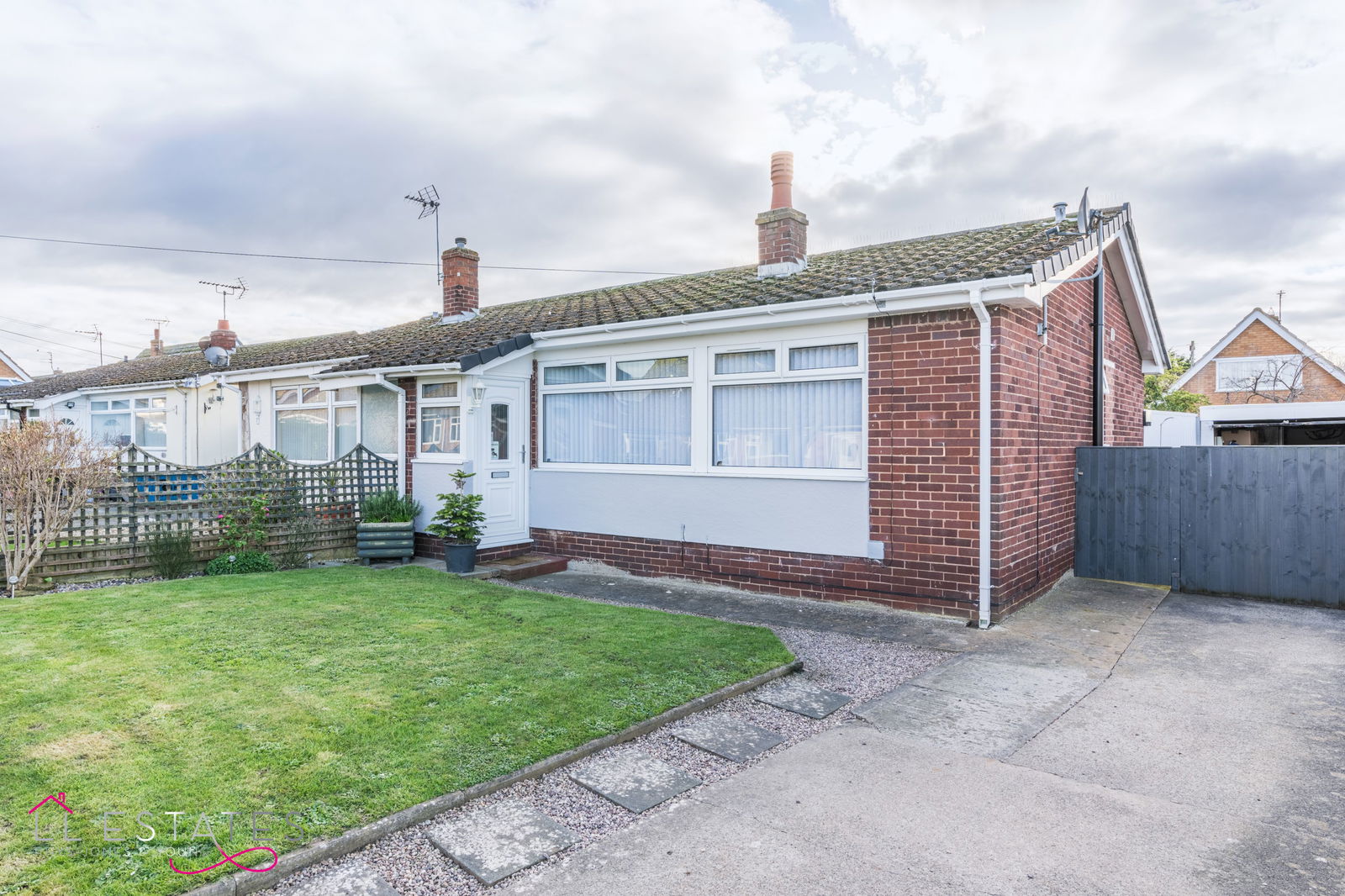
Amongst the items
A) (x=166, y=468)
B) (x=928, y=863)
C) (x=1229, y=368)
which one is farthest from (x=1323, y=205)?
(x=166, y=468)

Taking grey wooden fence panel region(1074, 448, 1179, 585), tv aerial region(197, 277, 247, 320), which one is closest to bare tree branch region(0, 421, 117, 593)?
grey wooden fence panel region(1074, 448, 1179, 585)

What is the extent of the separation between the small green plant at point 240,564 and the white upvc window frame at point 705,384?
371 centimetres

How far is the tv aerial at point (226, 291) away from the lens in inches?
816

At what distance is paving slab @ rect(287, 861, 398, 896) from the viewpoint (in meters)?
2.54

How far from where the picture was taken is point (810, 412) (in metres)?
7.91

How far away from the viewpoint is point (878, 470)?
736cm

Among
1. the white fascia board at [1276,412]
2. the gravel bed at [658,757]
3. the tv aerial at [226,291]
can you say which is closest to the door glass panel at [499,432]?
the gravel bed at [658,757]

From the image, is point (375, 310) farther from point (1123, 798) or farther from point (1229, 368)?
point (1229, 368)

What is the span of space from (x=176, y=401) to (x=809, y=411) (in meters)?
16.0

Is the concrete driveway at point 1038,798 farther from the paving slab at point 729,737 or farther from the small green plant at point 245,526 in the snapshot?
the small green plant at point 245,526

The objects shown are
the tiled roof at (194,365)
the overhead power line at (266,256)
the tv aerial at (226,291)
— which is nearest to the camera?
the tiled roof at (194,365)

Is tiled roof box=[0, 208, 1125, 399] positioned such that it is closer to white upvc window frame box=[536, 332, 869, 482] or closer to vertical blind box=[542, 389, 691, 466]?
white upvc window frame box=[536, 332, 869, 482]

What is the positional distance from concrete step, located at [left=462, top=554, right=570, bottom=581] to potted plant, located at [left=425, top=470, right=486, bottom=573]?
0.66ft

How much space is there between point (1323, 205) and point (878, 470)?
76.2ft
